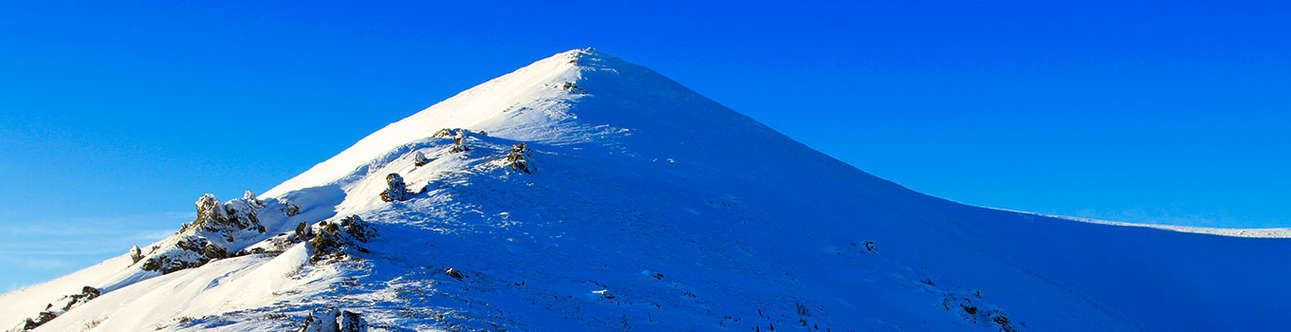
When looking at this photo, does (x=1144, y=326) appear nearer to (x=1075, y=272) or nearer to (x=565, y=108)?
(x=1075, y=272)

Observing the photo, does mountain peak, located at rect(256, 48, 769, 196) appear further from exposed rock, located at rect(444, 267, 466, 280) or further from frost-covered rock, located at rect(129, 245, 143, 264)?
exposed rock, located at rect(444, 267, 466, 280)

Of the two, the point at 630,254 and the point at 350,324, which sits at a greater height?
the point at 630,254

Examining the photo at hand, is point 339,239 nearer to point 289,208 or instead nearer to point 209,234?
point 209,234

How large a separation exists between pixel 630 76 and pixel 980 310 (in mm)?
33930

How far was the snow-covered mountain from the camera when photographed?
13.3m

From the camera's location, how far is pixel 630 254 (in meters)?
18.0

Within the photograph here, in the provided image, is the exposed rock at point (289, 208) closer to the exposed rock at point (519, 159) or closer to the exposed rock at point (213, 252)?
the exposed rock at point (213, 252)

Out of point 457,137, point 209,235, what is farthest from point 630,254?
point 209,235

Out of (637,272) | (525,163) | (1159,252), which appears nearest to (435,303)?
(637,272)

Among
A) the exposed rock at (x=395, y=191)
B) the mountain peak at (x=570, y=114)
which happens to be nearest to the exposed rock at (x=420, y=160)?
the mountain peak at (x=570, y=114)

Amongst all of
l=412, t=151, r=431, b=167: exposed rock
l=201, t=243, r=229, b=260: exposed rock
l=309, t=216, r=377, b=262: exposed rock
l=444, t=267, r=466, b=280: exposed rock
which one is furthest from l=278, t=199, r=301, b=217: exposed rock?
l=444, t=267, r=466, b=280: exposed rock

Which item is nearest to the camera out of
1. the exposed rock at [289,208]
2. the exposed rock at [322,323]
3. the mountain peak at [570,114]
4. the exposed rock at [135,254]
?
the exposed rock at [322,323]

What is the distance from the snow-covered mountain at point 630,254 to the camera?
13.3 metres

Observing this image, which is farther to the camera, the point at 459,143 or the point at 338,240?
the point at 459,143
